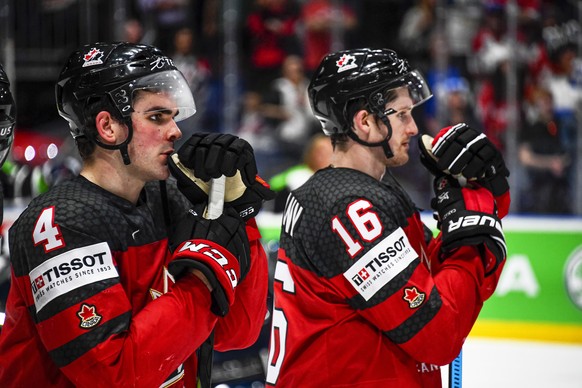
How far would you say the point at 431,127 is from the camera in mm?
6902

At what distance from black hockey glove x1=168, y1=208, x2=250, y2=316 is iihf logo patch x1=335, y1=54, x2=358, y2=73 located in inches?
21.5

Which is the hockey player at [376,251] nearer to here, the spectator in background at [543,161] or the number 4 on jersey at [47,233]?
the number 4 on jersey at [47,233]

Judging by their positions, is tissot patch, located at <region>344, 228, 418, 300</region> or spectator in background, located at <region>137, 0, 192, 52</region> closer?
tissot patch, located at <region>344, 228, 418, 300</region>

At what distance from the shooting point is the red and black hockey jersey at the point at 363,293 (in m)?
1.99

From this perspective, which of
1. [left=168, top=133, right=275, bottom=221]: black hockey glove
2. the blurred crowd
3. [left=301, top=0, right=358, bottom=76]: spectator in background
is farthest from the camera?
[left=301, top=0, right=358, bottom=76]: spectator in background

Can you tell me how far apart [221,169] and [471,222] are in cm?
62

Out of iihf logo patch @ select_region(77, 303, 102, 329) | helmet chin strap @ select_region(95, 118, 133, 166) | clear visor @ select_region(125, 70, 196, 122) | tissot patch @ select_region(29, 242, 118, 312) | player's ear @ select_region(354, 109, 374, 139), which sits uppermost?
clear visor @ select_region(125, 70, 196, 122)

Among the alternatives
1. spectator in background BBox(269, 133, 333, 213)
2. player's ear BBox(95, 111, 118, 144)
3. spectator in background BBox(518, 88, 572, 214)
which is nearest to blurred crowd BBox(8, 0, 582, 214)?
spectator in background BBox(518, 88, 572, 214)

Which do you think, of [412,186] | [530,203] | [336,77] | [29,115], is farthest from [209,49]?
[336,77]

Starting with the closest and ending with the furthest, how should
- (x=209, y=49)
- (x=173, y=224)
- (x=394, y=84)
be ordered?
1. (x=173, y=224)
2. (x=394, y=84)
3. (x=209, y=49)

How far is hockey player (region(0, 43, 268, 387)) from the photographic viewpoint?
1.65m

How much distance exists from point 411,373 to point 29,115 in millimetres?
6669

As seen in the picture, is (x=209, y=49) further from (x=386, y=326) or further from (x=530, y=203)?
(x=386, y=326)

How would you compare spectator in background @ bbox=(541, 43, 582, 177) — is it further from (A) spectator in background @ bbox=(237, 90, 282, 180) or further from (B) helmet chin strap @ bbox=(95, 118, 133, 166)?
(B) helmet chin strap @ bbox=(95, 118, 133, 166)
